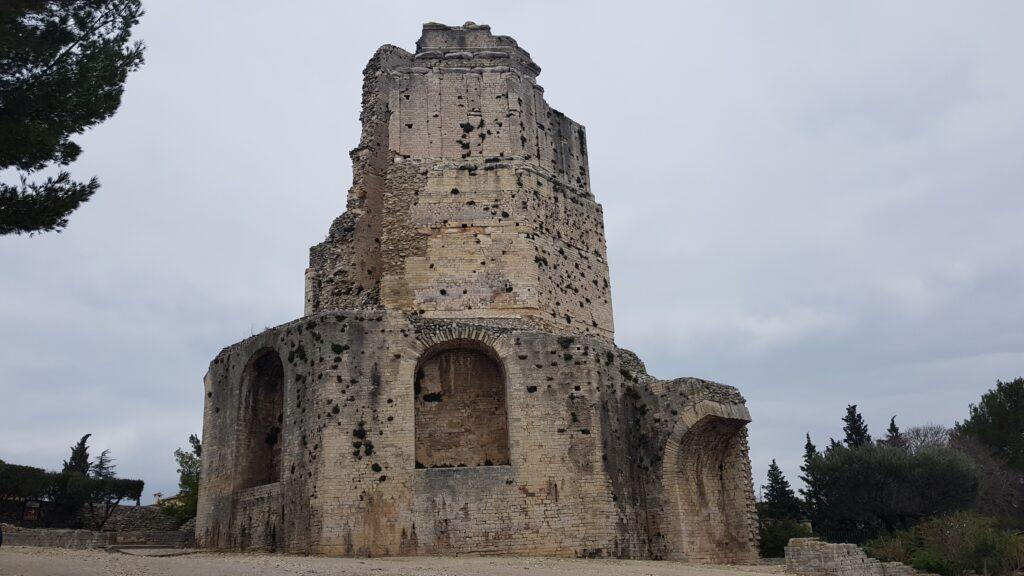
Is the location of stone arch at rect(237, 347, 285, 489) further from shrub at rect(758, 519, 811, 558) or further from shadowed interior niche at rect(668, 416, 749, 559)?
shrub at rect(758, 519, 811, 558)

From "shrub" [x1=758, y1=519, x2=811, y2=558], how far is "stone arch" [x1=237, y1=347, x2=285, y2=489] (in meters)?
15.2

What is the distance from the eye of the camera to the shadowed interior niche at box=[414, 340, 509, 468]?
16.6 metres

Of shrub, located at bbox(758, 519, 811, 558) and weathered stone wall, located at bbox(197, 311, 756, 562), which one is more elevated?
weathered stone wall, located at bbox(197, 311, 756, 562)

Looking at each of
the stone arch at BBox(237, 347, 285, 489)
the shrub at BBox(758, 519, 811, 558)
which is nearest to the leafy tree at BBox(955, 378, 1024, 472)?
the shrub at BBox(758, 519, 811, 558)

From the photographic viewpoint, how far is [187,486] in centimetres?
3034

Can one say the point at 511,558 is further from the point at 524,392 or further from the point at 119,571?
the point at 119,571

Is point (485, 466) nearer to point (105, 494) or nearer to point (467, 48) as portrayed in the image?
point (467, 48)

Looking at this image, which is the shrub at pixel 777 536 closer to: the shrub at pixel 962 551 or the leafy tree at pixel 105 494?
the shrub at pixel 962 551

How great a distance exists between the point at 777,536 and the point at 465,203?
15.1 meters

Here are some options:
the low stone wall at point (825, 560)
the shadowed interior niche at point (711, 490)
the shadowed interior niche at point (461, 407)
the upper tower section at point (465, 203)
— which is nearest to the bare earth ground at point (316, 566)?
the low stone wall at point (825, 560)

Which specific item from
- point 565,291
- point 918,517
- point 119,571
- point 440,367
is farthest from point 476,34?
point 918,517

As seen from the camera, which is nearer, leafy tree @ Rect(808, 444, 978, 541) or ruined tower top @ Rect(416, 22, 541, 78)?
ruined tower top @ Rect(416, 22, 541, 78)

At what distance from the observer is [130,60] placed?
38.3 feet

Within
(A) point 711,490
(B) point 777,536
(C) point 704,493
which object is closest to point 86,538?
(C) point 704,493
